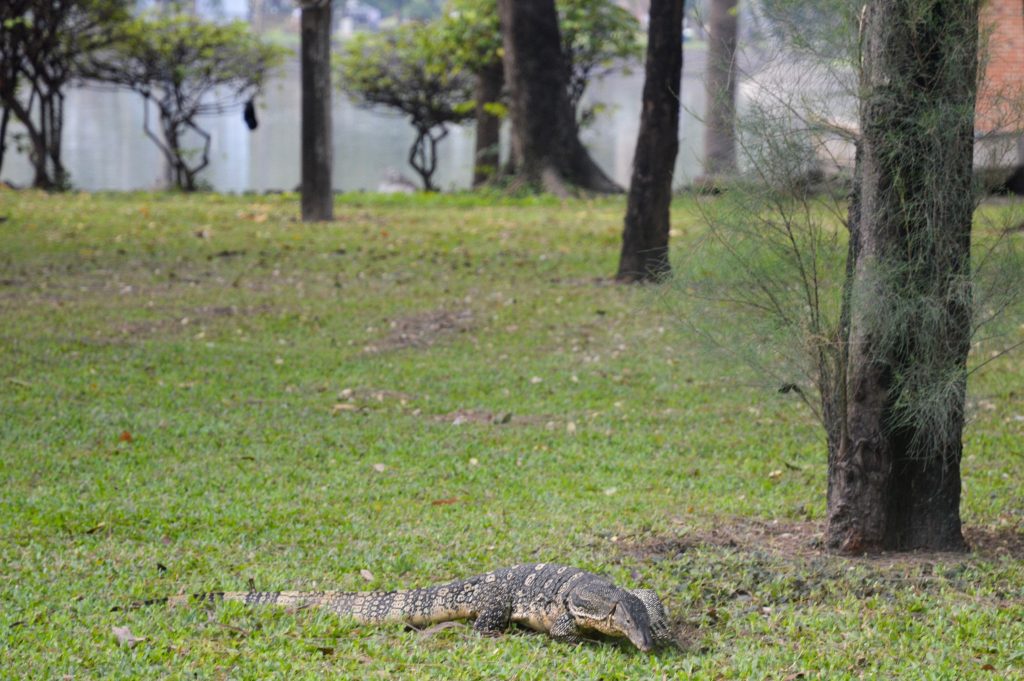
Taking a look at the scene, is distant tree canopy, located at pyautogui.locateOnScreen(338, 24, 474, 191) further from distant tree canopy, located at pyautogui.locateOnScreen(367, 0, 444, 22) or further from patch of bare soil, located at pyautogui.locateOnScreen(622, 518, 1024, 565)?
distant tree canopy, located at pyautogui.locateOnScreen(367, 0, 444, 22)

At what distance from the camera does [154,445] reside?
618 cm

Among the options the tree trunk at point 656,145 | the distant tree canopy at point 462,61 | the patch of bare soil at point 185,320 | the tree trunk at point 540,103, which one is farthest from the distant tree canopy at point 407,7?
the patch of bare soil at point 185,320

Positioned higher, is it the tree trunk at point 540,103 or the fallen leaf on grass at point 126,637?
the tree trunk at point 540,103

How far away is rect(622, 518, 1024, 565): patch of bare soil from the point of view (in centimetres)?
444

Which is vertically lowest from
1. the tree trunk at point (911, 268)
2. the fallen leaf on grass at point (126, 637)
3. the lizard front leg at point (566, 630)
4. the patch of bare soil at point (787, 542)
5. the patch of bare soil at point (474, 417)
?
the fallen leaf on grass at point (126, 637)

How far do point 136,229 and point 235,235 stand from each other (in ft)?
3.90

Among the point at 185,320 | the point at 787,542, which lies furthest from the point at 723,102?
the point at 185,320

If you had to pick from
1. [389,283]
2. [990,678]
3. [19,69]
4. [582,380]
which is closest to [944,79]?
[990,678]

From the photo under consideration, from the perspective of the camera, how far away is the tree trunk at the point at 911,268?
424cm

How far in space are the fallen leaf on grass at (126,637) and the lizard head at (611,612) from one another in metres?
1.35

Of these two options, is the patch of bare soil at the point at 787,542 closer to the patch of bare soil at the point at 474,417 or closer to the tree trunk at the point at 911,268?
the tree trunk at the point at 911,268

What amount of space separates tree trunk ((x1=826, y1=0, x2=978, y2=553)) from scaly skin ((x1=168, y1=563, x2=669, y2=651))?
1.18 meters

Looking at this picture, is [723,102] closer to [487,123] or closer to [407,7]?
[487,123]

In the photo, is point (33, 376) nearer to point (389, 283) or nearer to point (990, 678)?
point (389, 283)
